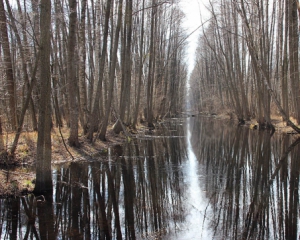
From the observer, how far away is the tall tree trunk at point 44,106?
6.57m

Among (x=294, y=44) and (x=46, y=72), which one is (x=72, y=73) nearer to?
(x=46, y=72)

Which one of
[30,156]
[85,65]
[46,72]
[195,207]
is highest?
[85,65]

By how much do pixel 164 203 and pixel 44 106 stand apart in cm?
332

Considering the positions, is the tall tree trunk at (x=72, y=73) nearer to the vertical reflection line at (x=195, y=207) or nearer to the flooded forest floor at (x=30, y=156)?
the flooded forest floor at (x=30, y=156)

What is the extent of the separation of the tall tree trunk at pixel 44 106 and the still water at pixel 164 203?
18.3 inches

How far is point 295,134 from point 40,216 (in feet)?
52.5

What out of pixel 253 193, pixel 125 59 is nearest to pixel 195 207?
pixel 253 193

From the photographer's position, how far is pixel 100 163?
10727 millimetres

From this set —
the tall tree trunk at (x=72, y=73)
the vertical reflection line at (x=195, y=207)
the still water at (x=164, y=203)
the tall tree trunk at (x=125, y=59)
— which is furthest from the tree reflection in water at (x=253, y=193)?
the tall tree trunk at (x=125, y=59)

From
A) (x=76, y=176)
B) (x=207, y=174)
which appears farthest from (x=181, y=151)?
(x=76, y=176)

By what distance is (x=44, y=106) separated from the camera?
662 centimetres

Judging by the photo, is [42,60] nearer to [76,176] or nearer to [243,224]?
[76,176]

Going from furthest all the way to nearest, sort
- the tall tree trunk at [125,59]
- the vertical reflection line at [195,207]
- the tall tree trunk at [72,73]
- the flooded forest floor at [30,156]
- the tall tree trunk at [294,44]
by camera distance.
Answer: the tall tree trunk at [294,44]
the tall tree trunk at [125,59]
the tall tree trunk at [72,73]
the flooded forest floor at [30,156]
the vertical reflection line at [195,207]

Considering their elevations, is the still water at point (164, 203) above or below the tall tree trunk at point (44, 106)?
below
